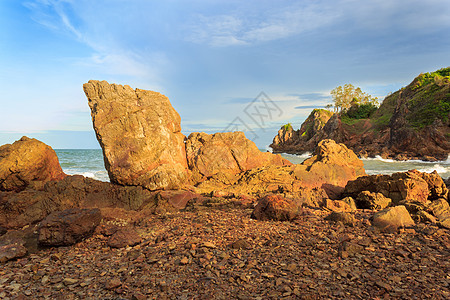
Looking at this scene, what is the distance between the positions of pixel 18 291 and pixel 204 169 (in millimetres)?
7680

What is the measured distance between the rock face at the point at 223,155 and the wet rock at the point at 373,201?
14.3 feet

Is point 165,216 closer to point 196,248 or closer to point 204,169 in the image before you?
point 196,248

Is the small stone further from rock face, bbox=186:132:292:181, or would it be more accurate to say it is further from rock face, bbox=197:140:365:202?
rock face, bbox=186:132:292:181

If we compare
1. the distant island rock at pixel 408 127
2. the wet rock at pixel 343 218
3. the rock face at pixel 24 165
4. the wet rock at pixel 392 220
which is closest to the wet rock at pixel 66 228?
the wet rock at pixel 343 218

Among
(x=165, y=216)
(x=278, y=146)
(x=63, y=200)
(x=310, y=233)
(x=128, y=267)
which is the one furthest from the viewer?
(x=278, y=146)

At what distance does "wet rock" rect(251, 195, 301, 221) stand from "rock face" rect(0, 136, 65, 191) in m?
8.16

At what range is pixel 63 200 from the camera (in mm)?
8203

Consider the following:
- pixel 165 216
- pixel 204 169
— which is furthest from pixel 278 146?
pixel 165 216

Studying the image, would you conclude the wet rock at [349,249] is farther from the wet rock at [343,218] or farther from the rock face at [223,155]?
the rock face at [223,155]

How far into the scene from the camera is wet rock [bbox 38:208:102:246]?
4824 mm

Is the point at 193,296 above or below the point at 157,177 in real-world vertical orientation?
below

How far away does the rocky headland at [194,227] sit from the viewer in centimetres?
328

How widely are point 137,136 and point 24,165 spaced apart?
394 cm

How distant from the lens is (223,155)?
11102 mm
